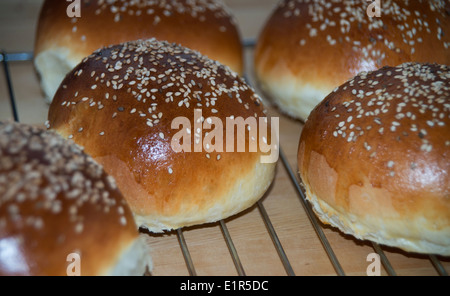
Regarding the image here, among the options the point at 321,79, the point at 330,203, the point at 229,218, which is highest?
the point at 321,79

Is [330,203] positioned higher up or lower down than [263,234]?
higher up

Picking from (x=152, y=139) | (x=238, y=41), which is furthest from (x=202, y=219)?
(x=238, y=41)

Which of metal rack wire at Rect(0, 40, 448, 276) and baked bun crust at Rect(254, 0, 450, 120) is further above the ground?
baked bun crust at Rect(254, 0, 450, 120)

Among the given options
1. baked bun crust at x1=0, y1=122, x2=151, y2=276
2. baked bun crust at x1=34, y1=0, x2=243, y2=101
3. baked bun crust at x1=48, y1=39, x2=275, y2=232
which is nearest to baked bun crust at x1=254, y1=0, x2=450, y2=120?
baked bun crust at x1=34, y1=0, x2=243, y2=101

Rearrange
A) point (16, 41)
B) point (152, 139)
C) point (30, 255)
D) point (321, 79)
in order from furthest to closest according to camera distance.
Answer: point (16, 41) < point (321, 79) < point (152, 139) < point (30, 255)

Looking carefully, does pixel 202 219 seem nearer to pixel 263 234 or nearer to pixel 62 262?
pixel 263 234

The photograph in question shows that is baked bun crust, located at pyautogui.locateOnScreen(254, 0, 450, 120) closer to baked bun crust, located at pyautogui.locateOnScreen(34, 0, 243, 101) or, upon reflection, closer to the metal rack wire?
baked bun crust, located at pyautogui.locateOnScreen(34, 0, 243, 101)

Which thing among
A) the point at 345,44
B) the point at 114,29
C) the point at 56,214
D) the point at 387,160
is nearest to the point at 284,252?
the point at 387,160

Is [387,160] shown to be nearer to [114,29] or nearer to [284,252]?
[284,252]
